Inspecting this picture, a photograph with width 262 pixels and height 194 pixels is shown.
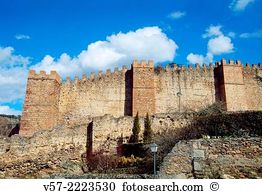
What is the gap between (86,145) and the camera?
2377cm

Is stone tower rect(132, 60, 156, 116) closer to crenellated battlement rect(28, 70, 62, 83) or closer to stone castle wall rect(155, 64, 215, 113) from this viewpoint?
stone castle wall rect(155, 64, 215, 113)

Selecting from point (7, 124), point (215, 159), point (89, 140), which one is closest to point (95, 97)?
point (89, 140)

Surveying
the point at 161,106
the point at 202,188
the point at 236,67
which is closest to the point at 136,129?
the point at 161,106

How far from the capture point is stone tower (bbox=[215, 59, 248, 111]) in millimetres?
33438

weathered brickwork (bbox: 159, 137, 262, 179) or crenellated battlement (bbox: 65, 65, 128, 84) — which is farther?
crenellated battlement (bbox: 65, 65, 128, 84)

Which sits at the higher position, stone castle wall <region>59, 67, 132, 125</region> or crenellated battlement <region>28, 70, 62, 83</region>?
crenellated battlement <region>28, 70, 62, 83</region>

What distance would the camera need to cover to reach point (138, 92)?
3266cm

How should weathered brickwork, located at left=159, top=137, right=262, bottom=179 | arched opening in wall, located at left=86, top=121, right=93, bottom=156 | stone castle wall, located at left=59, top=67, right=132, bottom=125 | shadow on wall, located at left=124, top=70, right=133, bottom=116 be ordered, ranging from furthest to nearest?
shadow on wall, located at left=124, top=70, right=133, bottom=116 < stone castle wall, located at left=59, top=67, right=132, bottom=125 < arched opening in wall, located at left=86, top=121, right=93, bottom=156 < weathered brickwork, located at left=159, top=137, right=262, bottom=179

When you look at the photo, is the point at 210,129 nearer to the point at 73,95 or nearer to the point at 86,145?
the point at 86,145

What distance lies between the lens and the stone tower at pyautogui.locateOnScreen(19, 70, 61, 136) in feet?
100

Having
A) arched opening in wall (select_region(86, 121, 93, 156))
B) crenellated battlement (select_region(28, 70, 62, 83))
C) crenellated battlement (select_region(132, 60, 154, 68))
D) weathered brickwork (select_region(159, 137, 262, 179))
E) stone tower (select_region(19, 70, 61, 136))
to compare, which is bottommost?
weathered brickwork (select_region(159, 137, 262, 179))

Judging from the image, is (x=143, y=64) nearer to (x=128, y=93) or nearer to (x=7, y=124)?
(x=128, y=93)

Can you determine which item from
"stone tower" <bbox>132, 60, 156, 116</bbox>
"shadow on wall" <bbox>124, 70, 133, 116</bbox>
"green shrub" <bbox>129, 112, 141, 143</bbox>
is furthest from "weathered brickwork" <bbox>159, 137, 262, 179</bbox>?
"shadow on wall" <bbox>124, 70, 133, 116</bbox>

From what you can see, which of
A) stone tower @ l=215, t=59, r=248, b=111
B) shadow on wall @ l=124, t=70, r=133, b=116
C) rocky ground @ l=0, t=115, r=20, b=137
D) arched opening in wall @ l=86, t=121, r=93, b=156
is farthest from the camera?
rocky ground @ l=0, t=115, r=20, b=137
